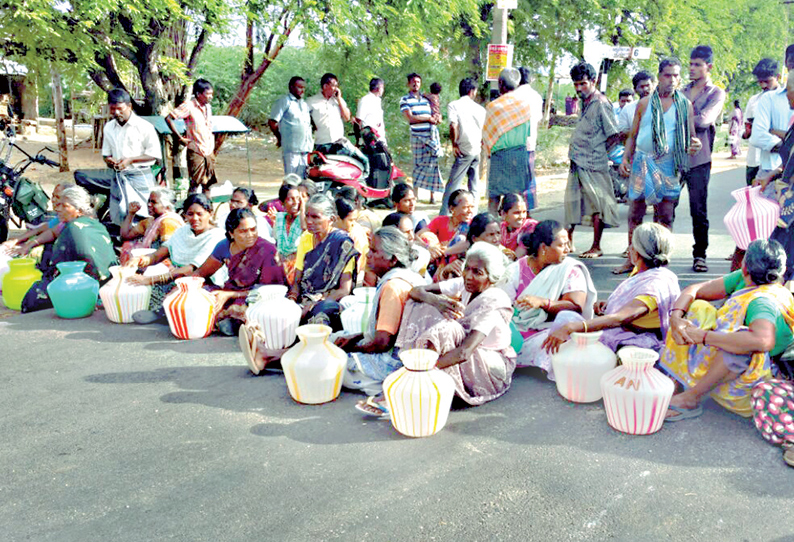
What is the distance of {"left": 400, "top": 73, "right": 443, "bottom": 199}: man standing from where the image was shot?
31.8ft

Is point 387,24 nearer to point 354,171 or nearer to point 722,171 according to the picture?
point 354,171

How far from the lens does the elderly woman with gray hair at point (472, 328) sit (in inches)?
134

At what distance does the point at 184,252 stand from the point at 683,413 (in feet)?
12.2

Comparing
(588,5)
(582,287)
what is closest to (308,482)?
(582,287)

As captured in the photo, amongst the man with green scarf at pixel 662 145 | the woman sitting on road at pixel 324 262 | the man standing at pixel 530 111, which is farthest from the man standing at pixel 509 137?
the woman sitting on road at pixel 324 262

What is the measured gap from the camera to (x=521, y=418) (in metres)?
3.54

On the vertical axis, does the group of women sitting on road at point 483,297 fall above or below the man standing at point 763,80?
below

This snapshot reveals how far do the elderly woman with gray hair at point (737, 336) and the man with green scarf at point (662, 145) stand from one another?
2.48m

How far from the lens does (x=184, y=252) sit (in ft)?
18.1

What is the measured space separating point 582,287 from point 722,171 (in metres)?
12.8

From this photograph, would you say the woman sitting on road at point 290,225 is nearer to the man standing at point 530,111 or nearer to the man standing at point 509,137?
the man standing at point 509,137

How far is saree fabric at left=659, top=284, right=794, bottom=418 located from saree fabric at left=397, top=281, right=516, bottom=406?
0.83m

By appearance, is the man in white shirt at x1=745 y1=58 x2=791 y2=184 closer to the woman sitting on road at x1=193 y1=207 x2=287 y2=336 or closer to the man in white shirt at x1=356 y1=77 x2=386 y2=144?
the woman sitting on road at x1=193 y1=207 x2=287 y2=336

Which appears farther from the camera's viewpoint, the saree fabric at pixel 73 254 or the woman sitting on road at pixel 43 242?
the woman sitting on road at pixel 43 242
